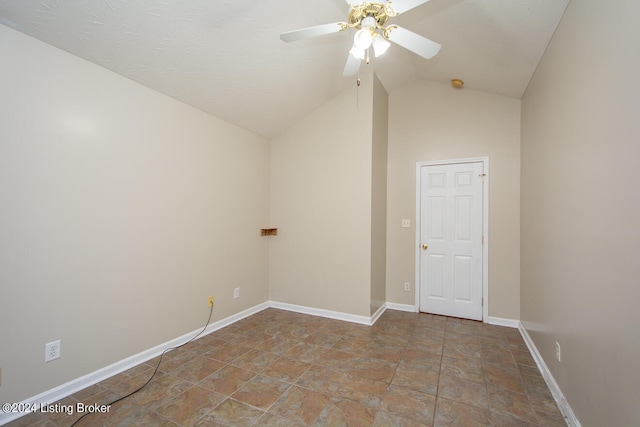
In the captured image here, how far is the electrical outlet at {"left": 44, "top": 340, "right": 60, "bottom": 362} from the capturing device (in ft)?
6.06

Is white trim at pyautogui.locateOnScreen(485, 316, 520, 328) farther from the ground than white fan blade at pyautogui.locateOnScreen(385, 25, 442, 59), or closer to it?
closer to it

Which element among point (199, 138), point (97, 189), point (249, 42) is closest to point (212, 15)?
point (249, 42)

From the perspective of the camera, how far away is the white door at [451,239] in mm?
3451

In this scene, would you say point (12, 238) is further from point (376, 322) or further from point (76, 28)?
point (376, 322)

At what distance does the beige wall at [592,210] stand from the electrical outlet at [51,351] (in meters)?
3.22

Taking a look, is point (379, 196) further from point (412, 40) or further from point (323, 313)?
point (412, 40)

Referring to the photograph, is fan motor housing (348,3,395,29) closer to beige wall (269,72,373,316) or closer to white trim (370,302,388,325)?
beige wall (269,72,373,316)

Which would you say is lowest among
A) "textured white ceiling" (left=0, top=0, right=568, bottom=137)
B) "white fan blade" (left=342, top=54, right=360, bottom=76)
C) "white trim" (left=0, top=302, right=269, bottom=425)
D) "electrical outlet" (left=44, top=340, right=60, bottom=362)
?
"white trim" (left=0, top=302, right=269, bottom=425)

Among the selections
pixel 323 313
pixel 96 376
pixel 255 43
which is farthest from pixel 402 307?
pixel 255 43

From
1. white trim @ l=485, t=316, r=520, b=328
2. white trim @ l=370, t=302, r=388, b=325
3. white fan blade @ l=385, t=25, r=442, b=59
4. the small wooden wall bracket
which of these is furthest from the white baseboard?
white fan blade @ l=385, t=25, r=442, b=59

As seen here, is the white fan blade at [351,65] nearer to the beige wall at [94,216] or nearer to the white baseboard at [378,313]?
the beige wall at [94,216]

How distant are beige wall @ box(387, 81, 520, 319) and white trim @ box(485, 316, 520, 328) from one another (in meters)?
0.04

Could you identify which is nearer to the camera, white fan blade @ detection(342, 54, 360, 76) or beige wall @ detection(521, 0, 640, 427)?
beige wall @ detection(521, 0, 640, 427)

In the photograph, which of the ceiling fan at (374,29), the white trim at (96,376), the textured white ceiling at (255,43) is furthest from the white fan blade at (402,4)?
the white trim at (96,376)
